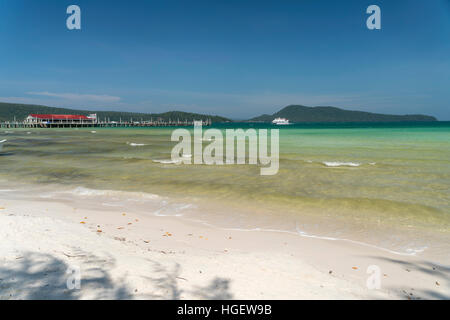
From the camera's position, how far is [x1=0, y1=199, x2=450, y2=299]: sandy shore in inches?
159

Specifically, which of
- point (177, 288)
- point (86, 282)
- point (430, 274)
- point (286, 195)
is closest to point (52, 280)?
point (86, 282)

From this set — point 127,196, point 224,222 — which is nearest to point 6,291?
point 224,222

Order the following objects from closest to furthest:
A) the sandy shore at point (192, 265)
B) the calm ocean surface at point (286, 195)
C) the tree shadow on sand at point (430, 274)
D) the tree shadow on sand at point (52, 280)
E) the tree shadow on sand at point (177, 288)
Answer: the tree shadow on sand at point (52, 280), the tree shadow on sand at point (177, 288), the sandy shore at point (192, 265), the tree shadow on sand at point (430, 274), the calm ocean surface at point (286, 195)

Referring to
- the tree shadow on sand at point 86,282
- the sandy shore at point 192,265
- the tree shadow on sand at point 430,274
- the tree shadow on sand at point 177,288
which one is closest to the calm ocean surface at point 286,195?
the tree shadow on sand at point 430,274

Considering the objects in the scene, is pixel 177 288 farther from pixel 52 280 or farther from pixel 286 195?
pixel 286 195

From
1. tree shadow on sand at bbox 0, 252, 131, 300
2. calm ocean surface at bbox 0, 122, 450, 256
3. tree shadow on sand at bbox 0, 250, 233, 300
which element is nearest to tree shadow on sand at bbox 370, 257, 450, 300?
calm ocean surface at bbox 0, 122, 450, 256

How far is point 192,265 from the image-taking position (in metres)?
4.93

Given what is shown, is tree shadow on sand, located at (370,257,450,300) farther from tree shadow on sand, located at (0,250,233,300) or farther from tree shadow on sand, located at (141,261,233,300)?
tree shadow on sand, located at (0,250,233,300)

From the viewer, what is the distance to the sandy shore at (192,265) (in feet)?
13.3

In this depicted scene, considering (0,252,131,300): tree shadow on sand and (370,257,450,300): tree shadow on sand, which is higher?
(0,252,131,300): tree shadow on sand

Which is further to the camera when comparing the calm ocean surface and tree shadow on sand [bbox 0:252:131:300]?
the calm ocean surface

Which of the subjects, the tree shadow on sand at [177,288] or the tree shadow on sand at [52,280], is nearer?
the tree shadow on sand at [52,280]

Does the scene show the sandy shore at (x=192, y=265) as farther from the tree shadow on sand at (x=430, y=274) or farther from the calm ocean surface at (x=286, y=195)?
the calm ocean surface at (x=286, y=195)

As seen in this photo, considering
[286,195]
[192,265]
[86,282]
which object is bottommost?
[286,195]
